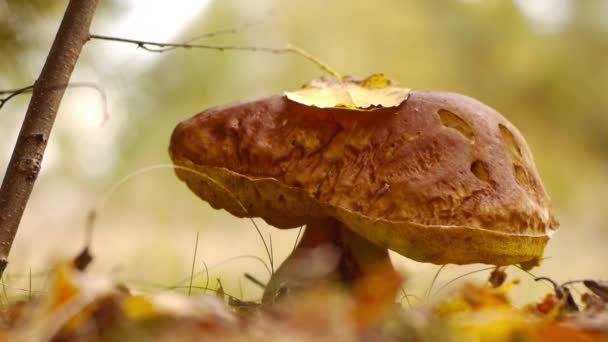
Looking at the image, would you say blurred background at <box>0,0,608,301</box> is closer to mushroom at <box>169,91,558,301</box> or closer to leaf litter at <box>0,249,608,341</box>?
mushroom at <box>169,91,558,301</box>

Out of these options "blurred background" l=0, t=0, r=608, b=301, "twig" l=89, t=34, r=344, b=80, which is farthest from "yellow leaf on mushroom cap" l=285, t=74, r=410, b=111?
"blurred background" l=0, t=0, r=608, b=301

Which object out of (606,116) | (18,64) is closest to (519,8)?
(606,116)

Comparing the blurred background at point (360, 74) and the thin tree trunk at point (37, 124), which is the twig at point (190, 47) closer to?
the thin tree trunk at point (37, 124)

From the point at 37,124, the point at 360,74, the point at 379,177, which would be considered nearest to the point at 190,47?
the point at 37,124

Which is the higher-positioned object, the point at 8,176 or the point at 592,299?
the point at 8,176

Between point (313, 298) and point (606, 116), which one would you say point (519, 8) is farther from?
point (313, 298)

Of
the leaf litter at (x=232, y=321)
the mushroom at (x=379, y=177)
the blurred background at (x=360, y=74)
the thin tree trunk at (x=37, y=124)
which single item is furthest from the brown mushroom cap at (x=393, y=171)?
the blurred background at (x=360, y=74)
